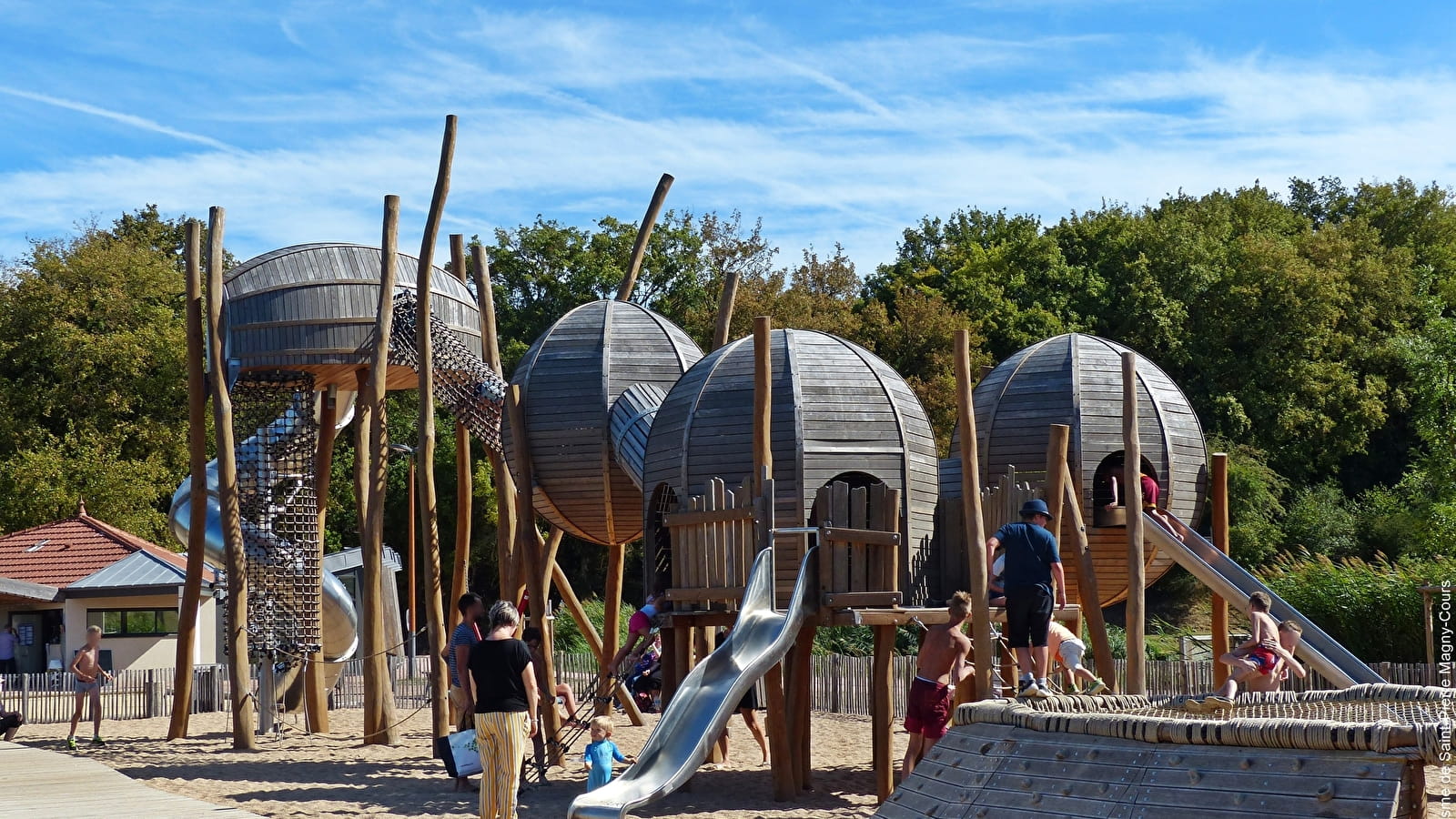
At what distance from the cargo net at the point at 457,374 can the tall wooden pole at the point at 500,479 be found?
25 centimetres

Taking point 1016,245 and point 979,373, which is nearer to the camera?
point 979,373

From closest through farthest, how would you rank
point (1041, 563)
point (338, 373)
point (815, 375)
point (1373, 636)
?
point (1041, 563), point (815, 375), point (338, 373), point (1373, 636)

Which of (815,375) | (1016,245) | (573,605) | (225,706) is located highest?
(1016,245)

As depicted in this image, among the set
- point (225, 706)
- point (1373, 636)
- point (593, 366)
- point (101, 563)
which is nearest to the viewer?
point (593, 366)

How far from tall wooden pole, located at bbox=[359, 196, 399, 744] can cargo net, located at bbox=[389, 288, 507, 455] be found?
0.82 m

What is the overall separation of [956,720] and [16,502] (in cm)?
3533

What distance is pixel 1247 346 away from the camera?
42625mm

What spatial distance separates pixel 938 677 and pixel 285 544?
36.6 feet

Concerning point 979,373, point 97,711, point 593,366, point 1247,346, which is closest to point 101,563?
point 97,711

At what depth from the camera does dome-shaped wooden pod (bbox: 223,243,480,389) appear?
67.0ft

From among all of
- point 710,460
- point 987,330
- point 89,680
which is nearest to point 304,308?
point 89,680

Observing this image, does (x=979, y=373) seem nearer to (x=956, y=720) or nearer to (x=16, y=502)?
(x=16, y=502)

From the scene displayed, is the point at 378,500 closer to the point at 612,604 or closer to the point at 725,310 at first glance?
the point at 612,604

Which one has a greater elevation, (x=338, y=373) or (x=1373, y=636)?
(x=338, y=373)
